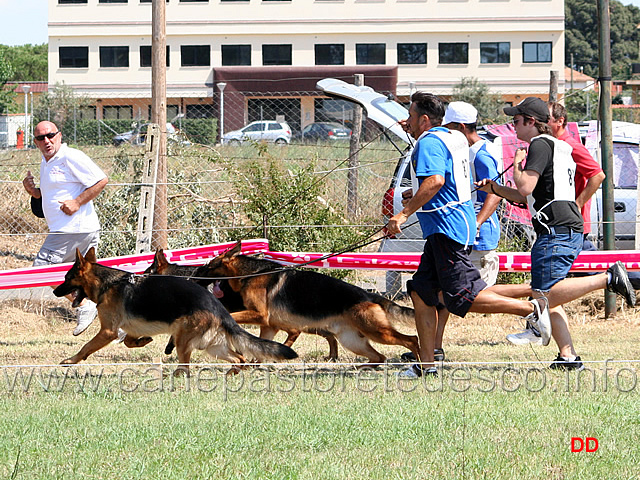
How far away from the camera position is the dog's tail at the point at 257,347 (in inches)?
233

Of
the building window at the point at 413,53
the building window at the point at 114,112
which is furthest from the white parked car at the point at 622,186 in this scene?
the building window at the point at 413,53

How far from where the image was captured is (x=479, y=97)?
128ft

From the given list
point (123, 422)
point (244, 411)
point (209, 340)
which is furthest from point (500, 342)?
point (123, 422)

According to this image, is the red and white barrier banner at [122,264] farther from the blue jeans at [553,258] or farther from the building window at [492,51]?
the building window at [492,51]

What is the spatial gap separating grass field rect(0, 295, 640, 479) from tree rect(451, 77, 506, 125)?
88.1 feet

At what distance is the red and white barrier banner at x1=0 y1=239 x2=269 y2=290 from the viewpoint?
24.0ft

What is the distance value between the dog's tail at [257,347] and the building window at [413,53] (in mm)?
45498

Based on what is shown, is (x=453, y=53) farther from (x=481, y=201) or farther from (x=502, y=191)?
(x=502, y=191)

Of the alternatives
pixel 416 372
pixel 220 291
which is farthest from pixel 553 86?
pixel 416 372

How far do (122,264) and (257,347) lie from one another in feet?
8.93

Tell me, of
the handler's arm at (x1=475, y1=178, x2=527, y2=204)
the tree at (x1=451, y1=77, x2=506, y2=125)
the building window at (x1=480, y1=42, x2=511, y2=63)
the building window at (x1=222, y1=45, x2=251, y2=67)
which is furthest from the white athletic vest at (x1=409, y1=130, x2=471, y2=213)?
the building window at (x1=480, y1=42, x2=511, y2=63)

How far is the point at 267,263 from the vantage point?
724 centimetres

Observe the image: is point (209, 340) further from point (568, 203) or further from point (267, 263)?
point (568, 203)

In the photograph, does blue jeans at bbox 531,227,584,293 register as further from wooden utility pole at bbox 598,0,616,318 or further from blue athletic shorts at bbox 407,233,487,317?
wooden utility pole at bbox 598,0,616,318
